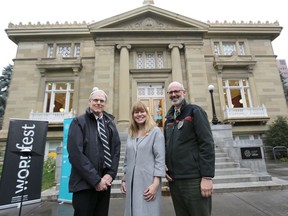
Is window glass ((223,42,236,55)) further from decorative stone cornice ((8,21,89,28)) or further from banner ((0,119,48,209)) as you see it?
banner ((0,119,48,209))

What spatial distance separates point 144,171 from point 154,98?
44.7ft

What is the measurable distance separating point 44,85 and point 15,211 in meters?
14.3

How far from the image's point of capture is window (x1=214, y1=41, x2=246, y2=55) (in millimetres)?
18141

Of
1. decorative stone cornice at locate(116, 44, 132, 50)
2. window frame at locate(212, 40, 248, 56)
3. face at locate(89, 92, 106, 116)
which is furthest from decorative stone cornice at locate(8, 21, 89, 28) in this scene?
face at locate(89, 92, 106, 116)

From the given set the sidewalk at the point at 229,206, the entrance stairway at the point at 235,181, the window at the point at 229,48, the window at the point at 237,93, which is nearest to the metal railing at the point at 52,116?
the entrance stairway at the point at 235,181

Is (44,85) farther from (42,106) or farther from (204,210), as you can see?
(204,210)

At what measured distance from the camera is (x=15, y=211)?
457cm

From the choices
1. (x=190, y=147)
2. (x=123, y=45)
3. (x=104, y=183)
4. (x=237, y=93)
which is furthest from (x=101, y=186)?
(x=237, y=93)

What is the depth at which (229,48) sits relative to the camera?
18469mm

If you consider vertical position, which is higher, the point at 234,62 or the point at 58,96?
the point at 234,62

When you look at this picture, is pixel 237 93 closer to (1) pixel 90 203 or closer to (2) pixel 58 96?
(2) pixel 58 96

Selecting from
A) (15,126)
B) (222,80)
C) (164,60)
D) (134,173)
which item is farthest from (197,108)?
(222,80)

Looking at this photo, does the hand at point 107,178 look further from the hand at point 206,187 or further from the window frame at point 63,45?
the window frame at point 63,45

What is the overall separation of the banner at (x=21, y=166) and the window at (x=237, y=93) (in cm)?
1632
